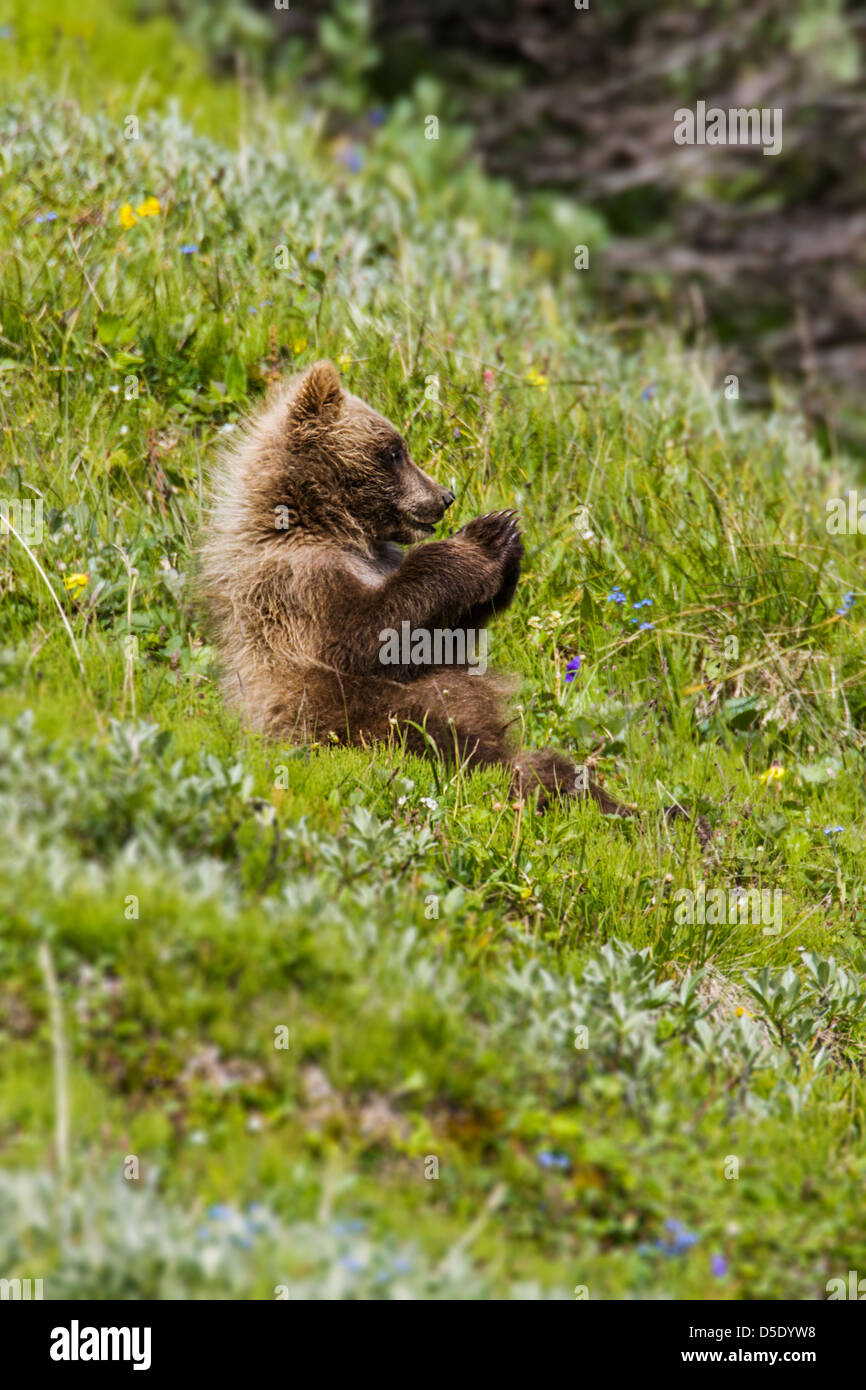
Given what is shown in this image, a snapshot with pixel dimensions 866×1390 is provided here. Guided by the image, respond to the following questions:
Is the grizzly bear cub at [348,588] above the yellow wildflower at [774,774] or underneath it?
above

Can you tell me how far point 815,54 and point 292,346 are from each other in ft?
43.5

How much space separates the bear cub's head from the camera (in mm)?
6418

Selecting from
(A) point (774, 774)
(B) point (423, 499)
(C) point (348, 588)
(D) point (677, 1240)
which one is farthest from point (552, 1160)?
(B) point (423, 499)

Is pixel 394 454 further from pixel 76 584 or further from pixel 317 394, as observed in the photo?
pixel 76 584

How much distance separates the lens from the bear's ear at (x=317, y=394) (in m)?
6.43

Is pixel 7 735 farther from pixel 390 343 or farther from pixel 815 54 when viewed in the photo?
pixel 815 54

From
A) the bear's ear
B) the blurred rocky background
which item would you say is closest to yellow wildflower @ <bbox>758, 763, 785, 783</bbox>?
the bear's ear

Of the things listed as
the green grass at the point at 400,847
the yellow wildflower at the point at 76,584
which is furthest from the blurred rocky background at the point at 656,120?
the yellow wildflower at the point at 76,584

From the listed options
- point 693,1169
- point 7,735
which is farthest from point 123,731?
point 693,1169

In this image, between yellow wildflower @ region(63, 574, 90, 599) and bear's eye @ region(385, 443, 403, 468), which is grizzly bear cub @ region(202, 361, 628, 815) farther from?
yellow wildflower @ region(63, 574, 90, 599)

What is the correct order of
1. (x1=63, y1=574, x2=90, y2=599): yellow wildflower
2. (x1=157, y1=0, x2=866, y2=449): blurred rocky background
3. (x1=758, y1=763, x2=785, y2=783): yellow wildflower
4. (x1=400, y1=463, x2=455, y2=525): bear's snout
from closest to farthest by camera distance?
1. (x1=63, y1=574, x2=90, y2=599): yellow wildflower
2. (x1=758, y1=763, x2=785, y2=783): yellow wildflower
3. (x1=400, y1=463, x2=455, y2=525): bear's snout
4. (x1=157, y1=0, x2=866, y2=449): blurred rocky background

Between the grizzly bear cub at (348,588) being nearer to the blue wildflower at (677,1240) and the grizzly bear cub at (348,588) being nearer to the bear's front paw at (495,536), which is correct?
the bear's front paw at (495,536)

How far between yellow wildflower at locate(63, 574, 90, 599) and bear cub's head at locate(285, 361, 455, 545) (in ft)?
3.74

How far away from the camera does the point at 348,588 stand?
5973 mm
